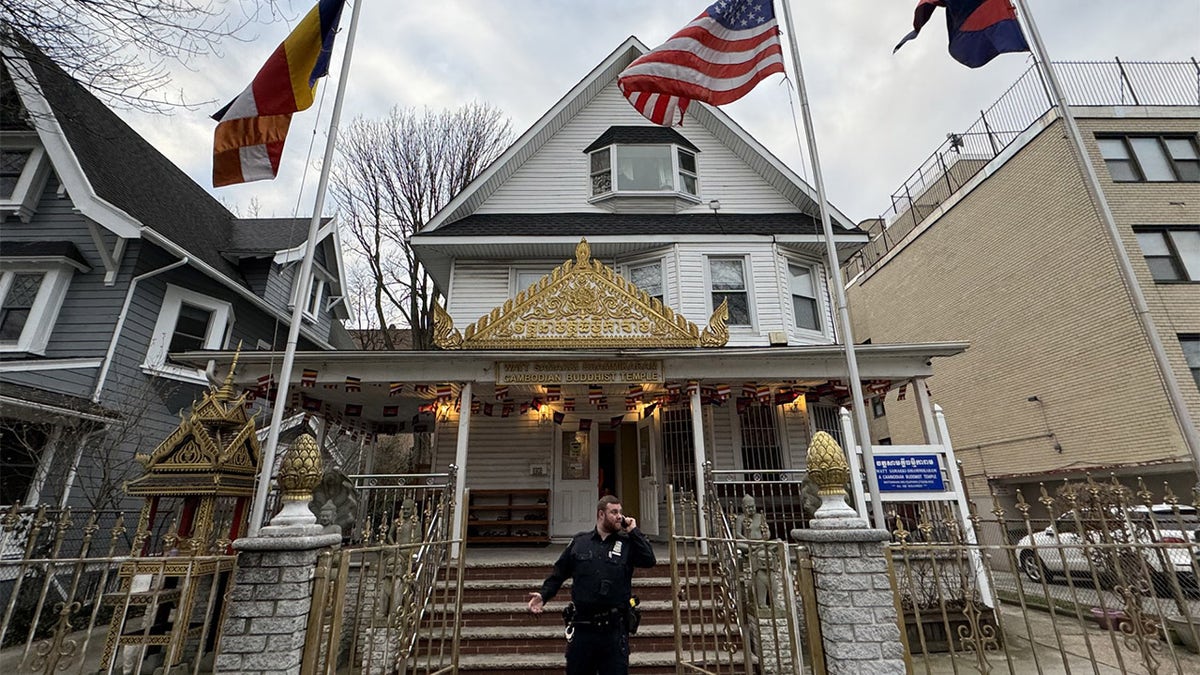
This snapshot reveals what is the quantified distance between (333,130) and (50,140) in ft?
31.3

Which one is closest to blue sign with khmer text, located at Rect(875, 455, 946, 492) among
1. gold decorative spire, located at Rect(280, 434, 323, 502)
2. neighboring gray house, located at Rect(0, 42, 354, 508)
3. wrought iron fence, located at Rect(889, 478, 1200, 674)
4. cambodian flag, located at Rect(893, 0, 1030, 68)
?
wrought iron fence, located at Rect(889, 478, 1200, 674)

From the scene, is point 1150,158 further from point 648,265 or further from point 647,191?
point 648,265

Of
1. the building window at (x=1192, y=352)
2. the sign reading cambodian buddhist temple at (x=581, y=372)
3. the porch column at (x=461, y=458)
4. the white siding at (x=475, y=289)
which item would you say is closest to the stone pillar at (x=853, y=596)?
the sign reading cambodian buddhist temple at (x=581, y=372)

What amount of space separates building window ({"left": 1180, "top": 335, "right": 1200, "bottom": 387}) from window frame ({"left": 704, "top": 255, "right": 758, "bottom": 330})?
35.8ft

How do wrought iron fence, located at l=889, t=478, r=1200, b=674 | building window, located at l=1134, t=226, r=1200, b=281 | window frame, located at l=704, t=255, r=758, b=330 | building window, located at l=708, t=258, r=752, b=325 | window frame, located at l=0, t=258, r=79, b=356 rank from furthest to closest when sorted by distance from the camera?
building window, located at l=1134, t=226, r=1200, b=281
building window, located at l=708, t=258, r=752, b=325
window frame, located at l=704, t=255, r=758, b=330
window frame, located at l=0, t=258, r=79, b=356
wrought iron fence, located at l=889, t=478, r=1200, b=674

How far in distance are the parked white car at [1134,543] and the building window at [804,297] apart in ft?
17.7

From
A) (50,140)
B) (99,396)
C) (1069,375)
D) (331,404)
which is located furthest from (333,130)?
(1069,375)

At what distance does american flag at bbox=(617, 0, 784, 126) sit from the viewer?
6012 millimetres

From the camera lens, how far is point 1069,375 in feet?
45.4

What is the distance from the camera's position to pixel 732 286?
454 inches

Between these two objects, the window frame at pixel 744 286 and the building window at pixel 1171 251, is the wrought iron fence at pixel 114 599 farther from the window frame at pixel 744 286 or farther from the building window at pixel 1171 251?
the building window at pixel 1171 251

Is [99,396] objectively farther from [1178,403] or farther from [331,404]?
[1178,403]

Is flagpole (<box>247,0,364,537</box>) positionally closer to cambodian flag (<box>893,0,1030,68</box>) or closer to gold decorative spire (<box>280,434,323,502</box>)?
gold decorative spire (<box>280,434,323,502</box>)

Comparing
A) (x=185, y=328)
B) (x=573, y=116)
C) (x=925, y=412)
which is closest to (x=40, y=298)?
(x=185, y=328)
